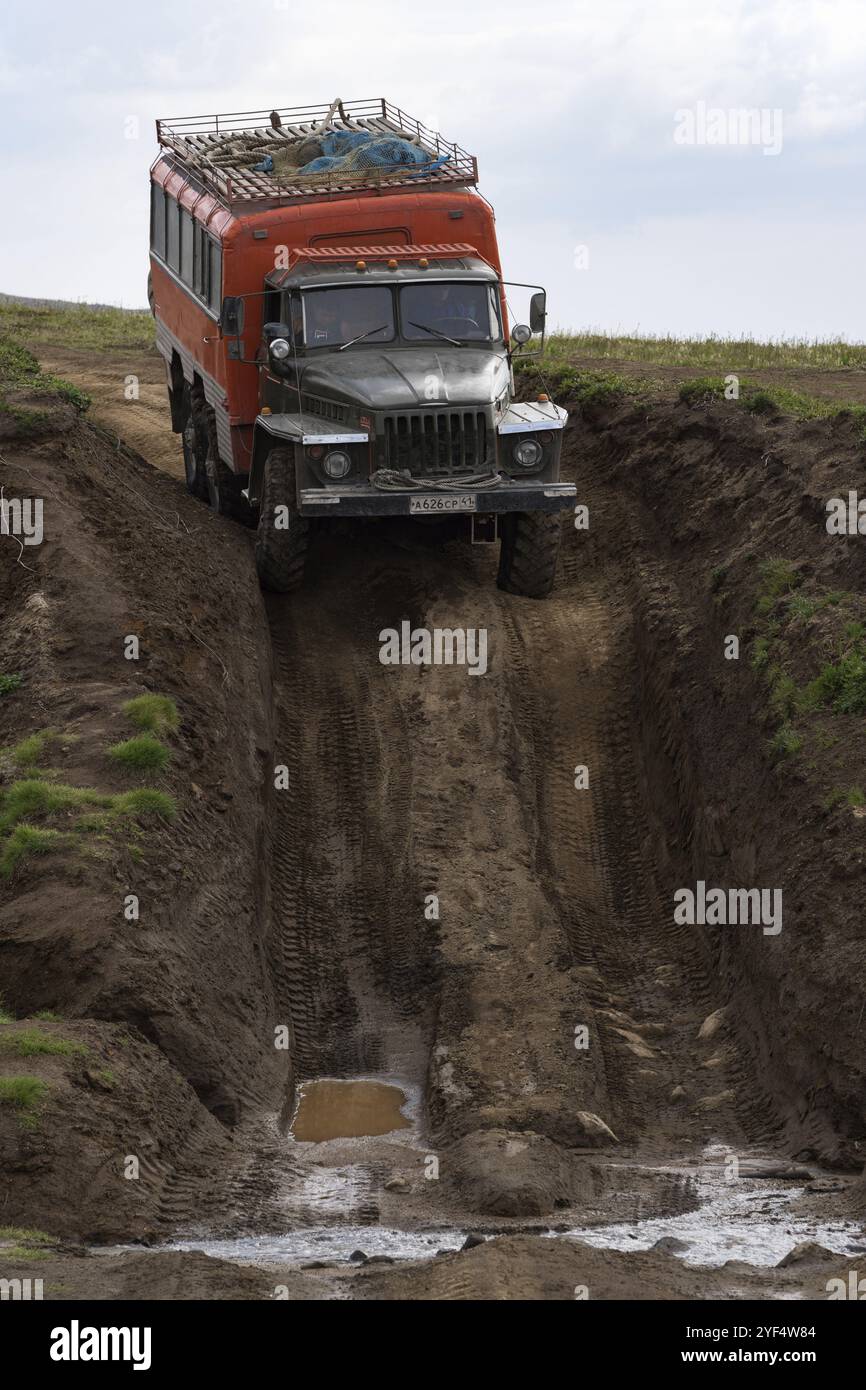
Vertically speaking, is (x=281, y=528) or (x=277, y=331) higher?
(x=277, y=331)

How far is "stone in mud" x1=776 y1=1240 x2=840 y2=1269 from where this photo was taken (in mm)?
A: 7836

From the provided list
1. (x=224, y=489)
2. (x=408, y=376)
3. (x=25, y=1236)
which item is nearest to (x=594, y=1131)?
(x=25, y=1236)

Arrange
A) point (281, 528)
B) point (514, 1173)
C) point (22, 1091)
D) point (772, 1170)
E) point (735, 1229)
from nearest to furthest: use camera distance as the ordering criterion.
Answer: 1. point (735, 1229)
2. point (22, 1091)
3. point (514, 1173)
4. point (772, 1170)
5. point (281, 528)

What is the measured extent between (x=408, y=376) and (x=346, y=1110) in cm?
722

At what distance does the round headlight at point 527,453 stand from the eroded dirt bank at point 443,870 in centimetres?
145

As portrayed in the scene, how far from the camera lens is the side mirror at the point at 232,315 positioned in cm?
1639

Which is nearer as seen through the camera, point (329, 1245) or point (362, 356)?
point (329, 1245)

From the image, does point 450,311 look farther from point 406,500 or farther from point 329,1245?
point 329,1245

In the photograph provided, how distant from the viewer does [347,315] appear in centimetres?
1634

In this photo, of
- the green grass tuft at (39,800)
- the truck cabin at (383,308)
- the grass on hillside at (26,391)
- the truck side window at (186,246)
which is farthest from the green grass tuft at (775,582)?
the truck side window at (186,246)

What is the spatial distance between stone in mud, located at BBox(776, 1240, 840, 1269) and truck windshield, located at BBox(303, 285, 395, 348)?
10.3 metres

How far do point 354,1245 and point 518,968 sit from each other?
11.5 ft

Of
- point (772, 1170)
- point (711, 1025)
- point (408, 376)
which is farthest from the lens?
point (408, 376)

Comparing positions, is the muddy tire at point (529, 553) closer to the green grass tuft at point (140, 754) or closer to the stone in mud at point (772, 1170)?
the green grass tuft at point (140, 754)
